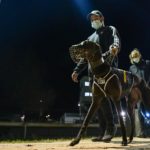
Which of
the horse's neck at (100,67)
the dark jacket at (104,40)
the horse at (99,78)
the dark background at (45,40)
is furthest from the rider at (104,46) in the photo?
the dark background at (45,40)

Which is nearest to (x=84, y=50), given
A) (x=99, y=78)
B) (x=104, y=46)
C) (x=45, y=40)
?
(x=99, y=78)

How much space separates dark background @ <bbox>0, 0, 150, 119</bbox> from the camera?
84.6 ft

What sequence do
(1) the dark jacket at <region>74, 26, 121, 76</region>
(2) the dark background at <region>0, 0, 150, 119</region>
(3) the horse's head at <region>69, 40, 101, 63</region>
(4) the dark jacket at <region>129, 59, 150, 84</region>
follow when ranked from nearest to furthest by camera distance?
(3) the horse's head at <region>69, 40, 101, 63</region> → (1) the dark jacket at <region>74, 26, 121, 76</region> → (4) the dark jacket at <region>129, 59, 150, 84</region> → (2) the dark background at <region>0, 0, 150, 119</region>

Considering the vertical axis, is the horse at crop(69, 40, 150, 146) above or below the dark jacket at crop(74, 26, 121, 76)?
below

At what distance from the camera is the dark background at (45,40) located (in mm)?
25797

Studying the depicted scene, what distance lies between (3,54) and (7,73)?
55.0 inches

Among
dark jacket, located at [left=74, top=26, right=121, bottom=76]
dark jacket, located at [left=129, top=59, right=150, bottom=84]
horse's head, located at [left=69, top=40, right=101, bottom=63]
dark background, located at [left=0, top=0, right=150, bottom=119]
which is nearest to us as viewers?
horse's head, located at [left=69, top=40, right=101, bottom=63]

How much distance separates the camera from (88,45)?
473 cm

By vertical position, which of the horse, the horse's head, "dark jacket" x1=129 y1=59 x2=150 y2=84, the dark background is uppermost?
the dark background

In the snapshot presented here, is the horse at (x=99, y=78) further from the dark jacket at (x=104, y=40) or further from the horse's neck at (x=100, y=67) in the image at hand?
the dark jacket at (x=104, y=40)

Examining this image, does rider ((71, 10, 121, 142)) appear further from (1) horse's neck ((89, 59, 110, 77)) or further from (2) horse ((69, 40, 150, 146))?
(1) horse's neck ((89, 59, 110, 77))

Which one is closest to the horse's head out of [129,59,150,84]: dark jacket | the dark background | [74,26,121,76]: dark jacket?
[74,26,121,76]: dark jacket

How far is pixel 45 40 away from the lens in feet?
97.0

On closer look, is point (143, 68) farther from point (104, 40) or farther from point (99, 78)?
point (99, 78)
